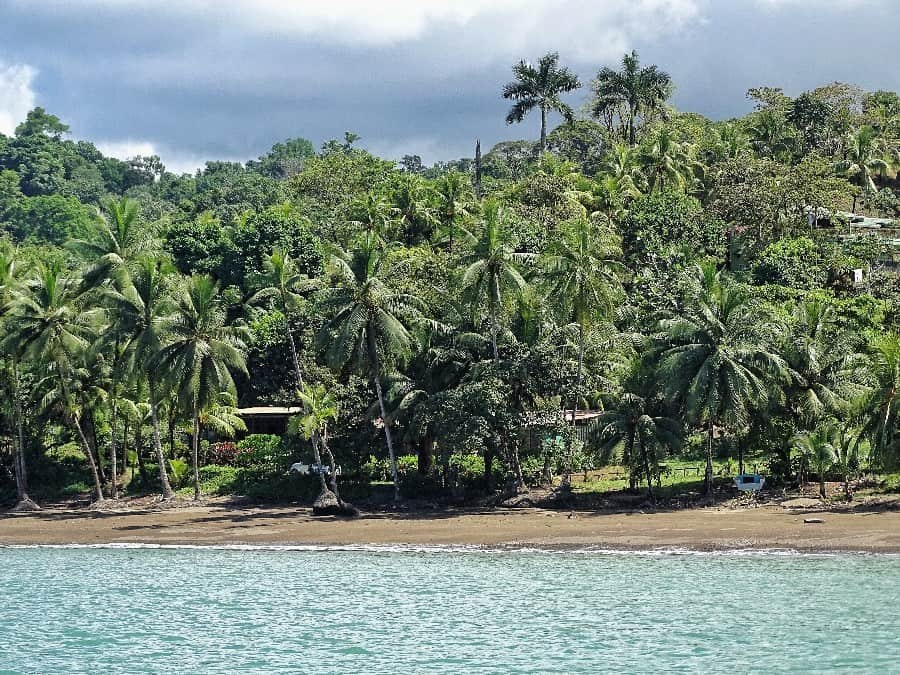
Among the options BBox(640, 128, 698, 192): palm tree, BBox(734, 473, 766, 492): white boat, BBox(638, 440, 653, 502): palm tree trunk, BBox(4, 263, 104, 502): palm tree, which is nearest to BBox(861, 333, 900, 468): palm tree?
BBox(734, 473, 766, 492): white boat

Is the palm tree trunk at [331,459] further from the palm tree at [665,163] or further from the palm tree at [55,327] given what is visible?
the palm tree at [665,163]

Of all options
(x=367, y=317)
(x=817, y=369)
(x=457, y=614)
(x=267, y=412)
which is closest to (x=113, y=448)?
(x=267, y=412)

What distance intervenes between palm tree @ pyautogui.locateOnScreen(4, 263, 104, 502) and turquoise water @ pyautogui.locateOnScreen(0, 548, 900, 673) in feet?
42.0

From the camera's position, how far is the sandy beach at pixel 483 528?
3400cm

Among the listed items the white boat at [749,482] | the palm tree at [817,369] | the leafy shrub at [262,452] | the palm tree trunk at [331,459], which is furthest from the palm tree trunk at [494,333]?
the leafy shrub at [262,452]

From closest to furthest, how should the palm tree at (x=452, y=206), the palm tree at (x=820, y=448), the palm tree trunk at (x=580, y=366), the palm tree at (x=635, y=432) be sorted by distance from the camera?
the palm tree at (x=820, y=448) → the palm tree at (x=635, y=432) → the palm tree trunk at (x=580, y=366) → the palm tree at (x=452, y=206)

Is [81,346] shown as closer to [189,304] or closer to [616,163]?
[189,304]

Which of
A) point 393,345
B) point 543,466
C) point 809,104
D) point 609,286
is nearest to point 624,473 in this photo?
point 543,466

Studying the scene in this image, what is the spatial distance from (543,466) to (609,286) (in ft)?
27.9

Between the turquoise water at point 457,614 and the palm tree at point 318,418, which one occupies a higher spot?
the palm tree at point 318,418

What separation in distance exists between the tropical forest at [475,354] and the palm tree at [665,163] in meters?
4.37

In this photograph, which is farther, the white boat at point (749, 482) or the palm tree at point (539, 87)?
the palm tree at point (539, 87)

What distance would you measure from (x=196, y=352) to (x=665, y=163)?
3945cm

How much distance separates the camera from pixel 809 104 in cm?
8475
